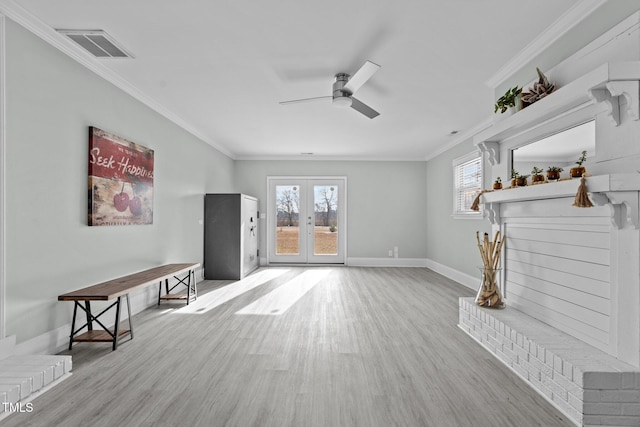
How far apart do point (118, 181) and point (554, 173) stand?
388cm

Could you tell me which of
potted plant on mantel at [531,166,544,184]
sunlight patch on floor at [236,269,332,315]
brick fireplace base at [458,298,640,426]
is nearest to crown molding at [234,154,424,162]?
sunlight patch on floor at [236,269,332,315]

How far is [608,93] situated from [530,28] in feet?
Answer: 2.94

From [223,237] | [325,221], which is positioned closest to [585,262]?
[223,237]

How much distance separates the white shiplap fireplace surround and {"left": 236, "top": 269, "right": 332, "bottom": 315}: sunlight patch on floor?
7.50 feet

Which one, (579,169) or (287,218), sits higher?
(579,169)

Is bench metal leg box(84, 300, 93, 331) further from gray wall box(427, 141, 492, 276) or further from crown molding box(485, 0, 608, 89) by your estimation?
gray wall box(427, 141, 492, 276)

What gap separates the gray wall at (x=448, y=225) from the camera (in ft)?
17.0

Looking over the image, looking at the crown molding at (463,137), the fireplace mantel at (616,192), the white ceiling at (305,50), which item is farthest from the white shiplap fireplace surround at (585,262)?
the crown molding at (463,137)

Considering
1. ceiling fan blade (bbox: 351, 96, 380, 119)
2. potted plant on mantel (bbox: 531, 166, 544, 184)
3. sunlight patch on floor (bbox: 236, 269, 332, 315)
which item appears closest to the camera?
potted plant on mantel (bbox: 531, 166, 544, 184)

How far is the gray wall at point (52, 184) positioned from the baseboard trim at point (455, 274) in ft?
15.4

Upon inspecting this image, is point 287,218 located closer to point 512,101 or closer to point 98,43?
point 98,43

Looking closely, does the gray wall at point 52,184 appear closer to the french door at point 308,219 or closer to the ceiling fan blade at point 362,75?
the ceiling fan blade at point 362,75

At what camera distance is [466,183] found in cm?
555

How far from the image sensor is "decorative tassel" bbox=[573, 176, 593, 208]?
1.87 metres
